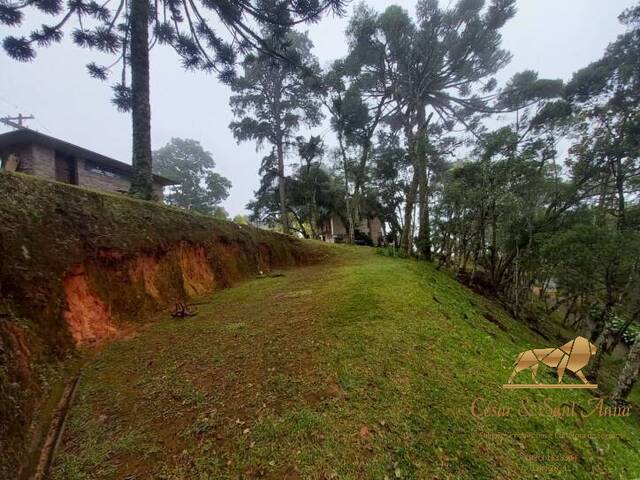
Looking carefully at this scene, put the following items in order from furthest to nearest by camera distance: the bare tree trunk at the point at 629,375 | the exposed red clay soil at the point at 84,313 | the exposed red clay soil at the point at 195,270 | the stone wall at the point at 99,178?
the stone wall at the point at 99,178, the exposed red clay soil at the point at 195,270, the bare tree trunk at the point at 629,375, the exposed red clay soil at the point at 84,313

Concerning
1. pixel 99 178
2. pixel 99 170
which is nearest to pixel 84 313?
pixel 99 178

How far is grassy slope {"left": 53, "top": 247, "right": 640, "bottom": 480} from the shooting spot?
69.6 inches

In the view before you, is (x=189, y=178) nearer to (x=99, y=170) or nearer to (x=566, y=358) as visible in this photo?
(x=99, y=170)

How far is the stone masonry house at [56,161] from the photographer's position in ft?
34.8

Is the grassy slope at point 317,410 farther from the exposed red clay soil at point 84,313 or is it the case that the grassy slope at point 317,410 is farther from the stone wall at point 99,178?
the stone wall at point 99,178

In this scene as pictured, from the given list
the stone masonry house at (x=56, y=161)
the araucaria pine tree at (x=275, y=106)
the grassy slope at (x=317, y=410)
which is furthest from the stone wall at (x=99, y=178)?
the grassy slope at (x=317, y=410)

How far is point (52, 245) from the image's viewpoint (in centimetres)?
322

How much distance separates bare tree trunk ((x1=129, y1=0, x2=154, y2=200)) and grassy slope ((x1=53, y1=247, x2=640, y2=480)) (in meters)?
4.32

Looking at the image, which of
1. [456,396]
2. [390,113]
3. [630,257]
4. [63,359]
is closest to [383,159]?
[390,113]

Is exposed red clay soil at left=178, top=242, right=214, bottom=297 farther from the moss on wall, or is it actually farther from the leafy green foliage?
the leafy green foliage

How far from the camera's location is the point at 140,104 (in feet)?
21.4

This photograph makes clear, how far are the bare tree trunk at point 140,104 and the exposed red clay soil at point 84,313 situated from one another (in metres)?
3.44

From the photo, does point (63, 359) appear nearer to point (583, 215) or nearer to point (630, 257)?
point (630, 257)

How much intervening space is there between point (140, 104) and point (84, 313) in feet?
18.4
